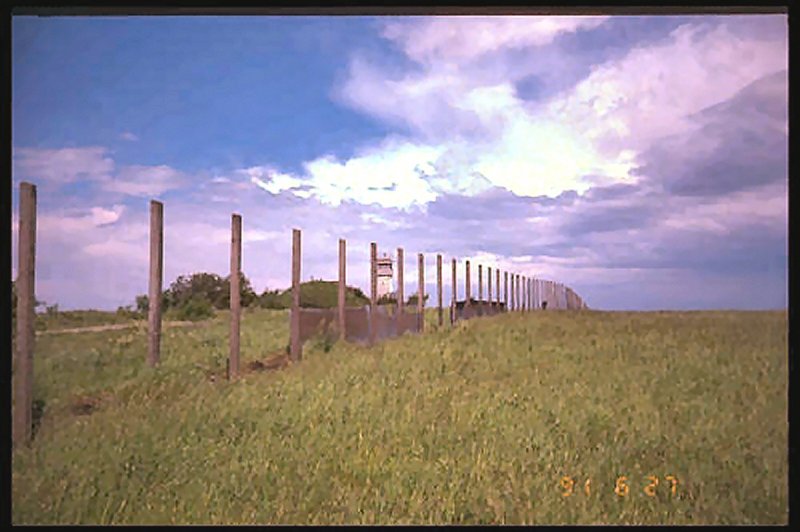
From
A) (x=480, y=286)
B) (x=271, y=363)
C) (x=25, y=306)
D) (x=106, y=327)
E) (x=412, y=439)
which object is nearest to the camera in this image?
(x=25, y=306)

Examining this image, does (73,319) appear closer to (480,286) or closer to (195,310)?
(195,310)

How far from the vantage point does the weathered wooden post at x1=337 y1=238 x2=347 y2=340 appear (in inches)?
413

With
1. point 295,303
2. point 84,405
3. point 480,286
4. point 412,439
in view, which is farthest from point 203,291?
point 480,286

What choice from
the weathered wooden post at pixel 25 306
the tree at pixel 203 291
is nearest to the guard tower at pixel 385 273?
the tree at pixel 203 291

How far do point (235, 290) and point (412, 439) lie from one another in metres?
3.27

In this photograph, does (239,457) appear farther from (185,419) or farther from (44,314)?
(44,314)

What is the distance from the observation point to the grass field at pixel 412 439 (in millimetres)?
4059

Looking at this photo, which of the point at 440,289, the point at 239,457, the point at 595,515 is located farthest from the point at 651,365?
the point at 440,289

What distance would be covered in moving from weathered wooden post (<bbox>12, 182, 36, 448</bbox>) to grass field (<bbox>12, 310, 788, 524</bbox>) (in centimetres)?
12

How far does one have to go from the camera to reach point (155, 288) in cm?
695

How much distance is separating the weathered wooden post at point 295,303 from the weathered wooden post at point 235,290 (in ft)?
4.07
